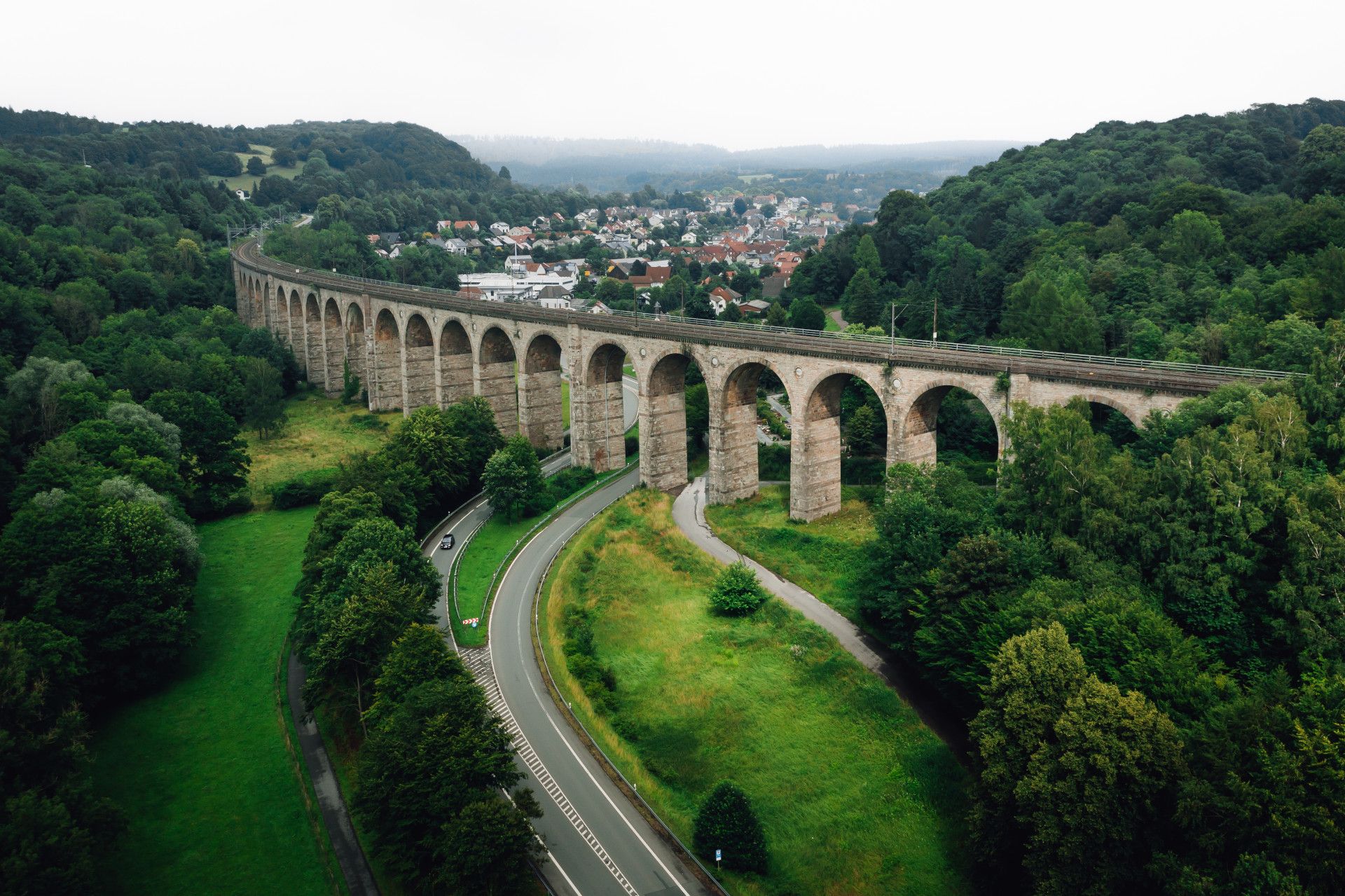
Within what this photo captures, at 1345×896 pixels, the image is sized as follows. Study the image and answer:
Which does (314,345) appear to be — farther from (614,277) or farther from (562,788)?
(562,788)

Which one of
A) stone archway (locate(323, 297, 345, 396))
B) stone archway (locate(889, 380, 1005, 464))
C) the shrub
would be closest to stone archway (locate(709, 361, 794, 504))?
stone archway (locate(889, 380, 1005, 464))

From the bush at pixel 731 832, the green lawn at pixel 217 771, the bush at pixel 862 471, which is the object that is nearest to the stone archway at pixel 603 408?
the bush at pixel 862 471

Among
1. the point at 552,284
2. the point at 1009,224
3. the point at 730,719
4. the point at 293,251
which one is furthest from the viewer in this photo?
the point at 552,284

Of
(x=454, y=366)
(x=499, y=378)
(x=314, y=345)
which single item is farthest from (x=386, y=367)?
(x=314, y=345)

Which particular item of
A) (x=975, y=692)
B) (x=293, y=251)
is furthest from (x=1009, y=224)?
(x=293, y=251)

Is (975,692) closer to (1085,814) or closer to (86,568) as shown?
(1085,814)

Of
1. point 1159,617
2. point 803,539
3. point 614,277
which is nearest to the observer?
point 1159,617

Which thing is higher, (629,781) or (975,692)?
(975,692)
